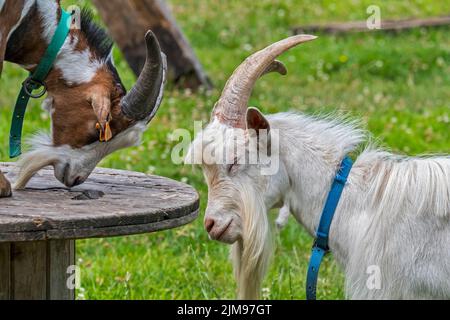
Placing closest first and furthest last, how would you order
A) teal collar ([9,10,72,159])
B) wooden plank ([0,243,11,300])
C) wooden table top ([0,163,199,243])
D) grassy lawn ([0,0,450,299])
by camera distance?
wooden table top ([0,163,199,243]), wooden plank ([0,243,11,300]), teal collar ([9,10,72,159]), grassy lawn ([0,0,450,299])

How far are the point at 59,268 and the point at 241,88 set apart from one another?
106cm

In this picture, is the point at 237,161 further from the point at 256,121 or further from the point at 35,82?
the point at 35,82

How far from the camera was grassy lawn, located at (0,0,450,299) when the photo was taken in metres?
6.05

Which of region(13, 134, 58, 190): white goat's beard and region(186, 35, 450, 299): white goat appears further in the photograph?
region(13, 134, 58, 190): white goat's beard

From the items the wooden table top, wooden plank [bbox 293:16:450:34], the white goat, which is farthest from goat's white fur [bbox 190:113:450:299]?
wooden plank [bbox 293:16:450:34]

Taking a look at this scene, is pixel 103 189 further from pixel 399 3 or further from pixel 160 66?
pixel 399 3

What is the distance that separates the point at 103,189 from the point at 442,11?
40.6 ft

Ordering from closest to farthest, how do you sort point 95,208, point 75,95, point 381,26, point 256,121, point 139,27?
1. point 95,208
2. point 256,121
3. point 75,95
4. point 139,27
5. point 381,26

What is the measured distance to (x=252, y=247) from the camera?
420 centimetres

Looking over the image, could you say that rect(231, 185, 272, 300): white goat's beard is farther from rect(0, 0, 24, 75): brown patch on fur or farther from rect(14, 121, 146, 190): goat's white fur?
rect(0, 0, 24, 75): brown patch on fur

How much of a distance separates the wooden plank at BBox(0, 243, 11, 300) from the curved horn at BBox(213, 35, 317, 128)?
3.24 feet

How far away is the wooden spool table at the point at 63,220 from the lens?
3.69 metres

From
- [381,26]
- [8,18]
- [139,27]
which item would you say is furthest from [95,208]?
[381,26]
